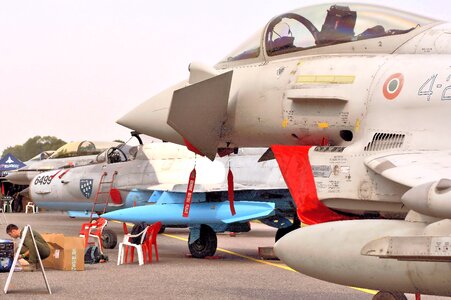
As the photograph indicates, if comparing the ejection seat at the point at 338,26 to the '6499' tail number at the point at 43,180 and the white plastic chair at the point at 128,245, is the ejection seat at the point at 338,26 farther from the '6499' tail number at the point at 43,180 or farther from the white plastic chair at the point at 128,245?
the '6499' tail number at the point at 43,180

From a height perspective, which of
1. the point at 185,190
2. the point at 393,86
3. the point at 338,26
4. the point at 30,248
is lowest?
the point at 30,248

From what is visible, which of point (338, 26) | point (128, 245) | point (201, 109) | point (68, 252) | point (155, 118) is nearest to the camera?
point (338, 26)

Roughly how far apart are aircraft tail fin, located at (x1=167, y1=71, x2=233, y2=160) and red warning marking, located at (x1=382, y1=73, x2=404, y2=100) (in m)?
1.88

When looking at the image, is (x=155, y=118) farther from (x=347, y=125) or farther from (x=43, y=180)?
(x=43, y=180)

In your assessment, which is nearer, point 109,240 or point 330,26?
point 330,26

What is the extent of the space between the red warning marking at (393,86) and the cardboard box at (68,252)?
8.17 metres

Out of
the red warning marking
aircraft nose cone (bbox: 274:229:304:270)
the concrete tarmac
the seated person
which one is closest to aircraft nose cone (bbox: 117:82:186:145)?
the concrete tarmac

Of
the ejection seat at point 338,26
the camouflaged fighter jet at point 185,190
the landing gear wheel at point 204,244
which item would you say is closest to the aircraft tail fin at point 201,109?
the ejection seat at point 338,26

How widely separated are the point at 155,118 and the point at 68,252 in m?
5.62

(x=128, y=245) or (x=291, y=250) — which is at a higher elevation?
(x=291, y=250)

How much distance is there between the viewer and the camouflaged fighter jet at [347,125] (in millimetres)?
7473

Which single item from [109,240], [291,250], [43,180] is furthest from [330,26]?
[43,180]

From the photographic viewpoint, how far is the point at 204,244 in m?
18.0

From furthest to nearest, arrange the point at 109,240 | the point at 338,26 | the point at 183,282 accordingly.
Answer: the point at 109,240, the point at 183,282, the point at 338,26
